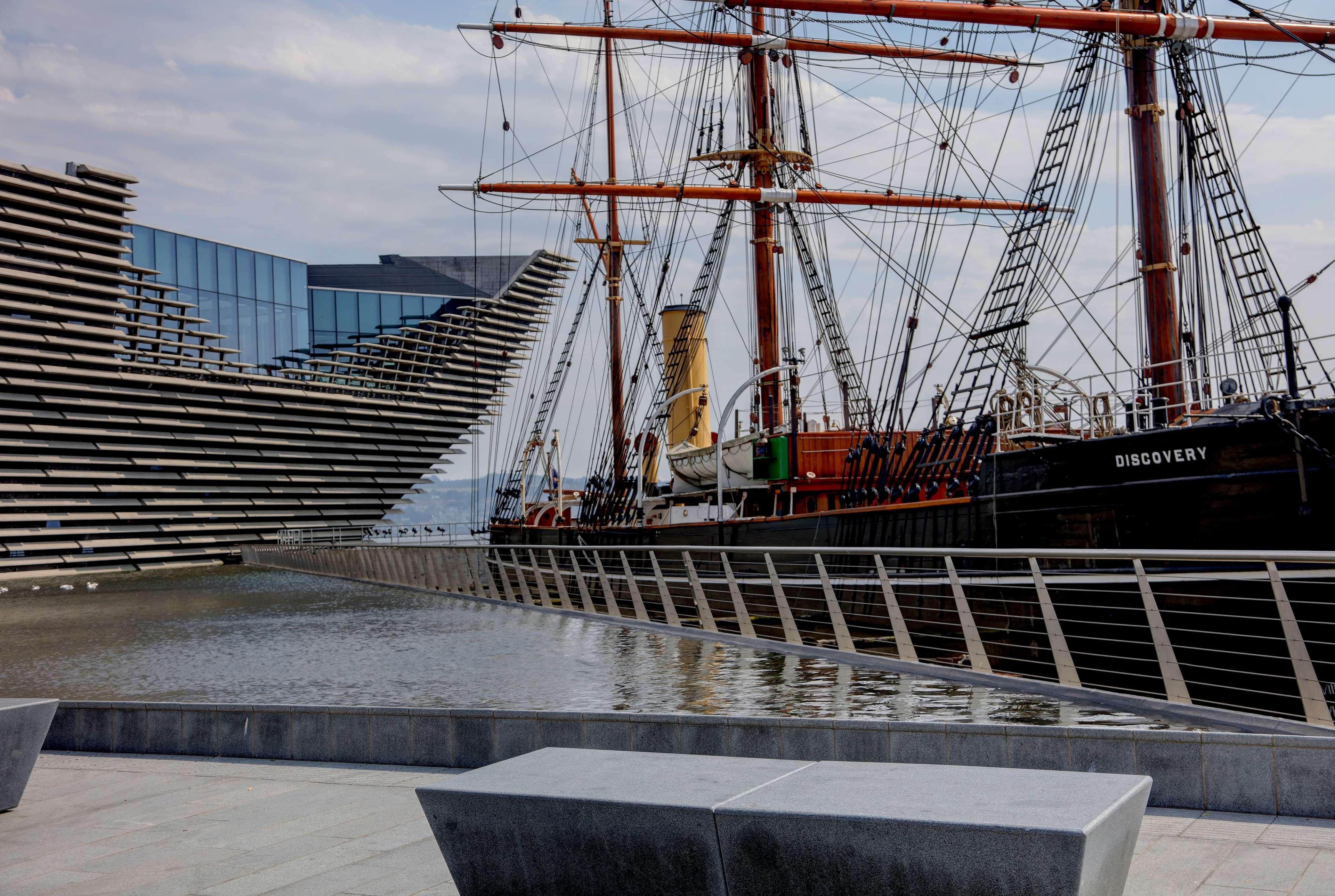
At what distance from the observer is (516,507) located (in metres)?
44.7

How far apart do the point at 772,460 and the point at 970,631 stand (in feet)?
48.1

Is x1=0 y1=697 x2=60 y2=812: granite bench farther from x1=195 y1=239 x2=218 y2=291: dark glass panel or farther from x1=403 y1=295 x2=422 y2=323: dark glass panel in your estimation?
x1=403 y1=295 x2=422 y2=323: dark glass panel

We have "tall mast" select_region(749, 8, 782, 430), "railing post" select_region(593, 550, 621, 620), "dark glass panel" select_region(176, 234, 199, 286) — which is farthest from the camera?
"dark glass panel" select_region(176, 234, 199, 286)

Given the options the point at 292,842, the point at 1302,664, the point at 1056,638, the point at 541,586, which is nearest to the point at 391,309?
the point at 541,586

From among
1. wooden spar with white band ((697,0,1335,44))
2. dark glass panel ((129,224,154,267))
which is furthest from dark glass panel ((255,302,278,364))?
wooden spar with white band ((697,0,1335,44))

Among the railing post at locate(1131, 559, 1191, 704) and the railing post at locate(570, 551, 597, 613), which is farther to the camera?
the railing post at locate(570, 551, 597, 613)

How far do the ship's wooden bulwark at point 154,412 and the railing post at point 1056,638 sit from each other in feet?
127

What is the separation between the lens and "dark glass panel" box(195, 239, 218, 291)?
5269 cm

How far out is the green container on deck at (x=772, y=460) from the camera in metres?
23.5

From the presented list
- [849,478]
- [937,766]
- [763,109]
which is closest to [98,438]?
[763,109]

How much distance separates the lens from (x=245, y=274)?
181 feet

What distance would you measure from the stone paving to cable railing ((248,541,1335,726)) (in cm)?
97

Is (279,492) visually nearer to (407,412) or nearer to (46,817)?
(407,412)

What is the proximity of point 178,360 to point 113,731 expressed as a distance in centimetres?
3989
